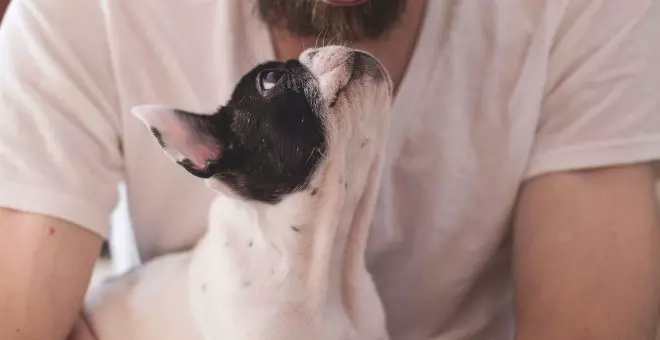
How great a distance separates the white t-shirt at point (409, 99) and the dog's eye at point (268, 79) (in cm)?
18

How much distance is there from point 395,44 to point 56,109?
363 mm

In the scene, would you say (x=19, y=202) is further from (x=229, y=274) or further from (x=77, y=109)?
(x=229, y=274)

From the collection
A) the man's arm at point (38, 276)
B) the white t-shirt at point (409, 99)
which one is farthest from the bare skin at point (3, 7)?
the man's arm at point (38, 276)

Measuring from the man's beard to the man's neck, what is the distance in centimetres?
1

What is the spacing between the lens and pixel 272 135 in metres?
0.70

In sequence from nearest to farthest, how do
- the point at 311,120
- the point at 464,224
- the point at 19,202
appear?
1. the point at 311,120
2. the point at 19,202
3. the point at 464,224

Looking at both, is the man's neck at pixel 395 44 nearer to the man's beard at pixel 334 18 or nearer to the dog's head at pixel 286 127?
the man's beard at pixel 334 18

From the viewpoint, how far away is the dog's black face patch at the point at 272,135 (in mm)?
700


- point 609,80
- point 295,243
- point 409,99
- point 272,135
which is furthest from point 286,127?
point 609,80

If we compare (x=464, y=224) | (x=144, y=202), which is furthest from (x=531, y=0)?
(x=144, y=202)

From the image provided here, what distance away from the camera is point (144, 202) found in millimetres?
958

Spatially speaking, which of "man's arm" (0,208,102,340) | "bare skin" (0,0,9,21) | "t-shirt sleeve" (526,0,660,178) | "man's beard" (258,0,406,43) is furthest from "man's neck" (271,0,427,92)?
"bare skin" (0,0,9,21)

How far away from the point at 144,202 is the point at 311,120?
33cm

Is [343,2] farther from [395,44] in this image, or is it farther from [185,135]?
[185,135]
